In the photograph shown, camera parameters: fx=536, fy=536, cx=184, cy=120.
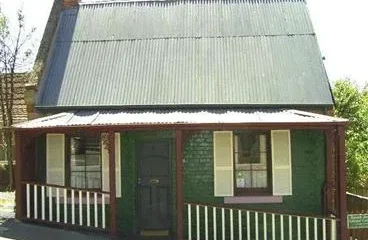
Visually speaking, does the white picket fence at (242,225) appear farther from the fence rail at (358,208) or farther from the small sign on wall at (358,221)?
the fence rail at (358,208)

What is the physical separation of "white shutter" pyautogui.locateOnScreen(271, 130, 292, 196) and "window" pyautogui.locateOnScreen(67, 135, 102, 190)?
407 centimetres

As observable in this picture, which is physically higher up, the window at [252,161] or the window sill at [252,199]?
the window at [252,161]

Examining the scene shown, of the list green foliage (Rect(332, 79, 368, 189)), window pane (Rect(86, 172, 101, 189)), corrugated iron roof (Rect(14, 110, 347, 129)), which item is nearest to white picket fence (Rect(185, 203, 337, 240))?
corrugated iron roof (Rect(14, 110, 347, 129))

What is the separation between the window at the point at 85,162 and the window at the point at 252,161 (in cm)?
325

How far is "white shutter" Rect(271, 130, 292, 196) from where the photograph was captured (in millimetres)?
12211

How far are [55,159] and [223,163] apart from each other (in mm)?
3926

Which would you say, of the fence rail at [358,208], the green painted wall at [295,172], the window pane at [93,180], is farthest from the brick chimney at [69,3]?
the fence rail at [358,208]

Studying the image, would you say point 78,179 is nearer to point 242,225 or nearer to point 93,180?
point 93,180

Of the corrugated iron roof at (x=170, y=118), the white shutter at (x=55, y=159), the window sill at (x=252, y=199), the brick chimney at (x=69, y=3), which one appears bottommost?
the window sill at (x=252, y=199)

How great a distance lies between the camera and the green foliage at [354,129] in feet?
68.6

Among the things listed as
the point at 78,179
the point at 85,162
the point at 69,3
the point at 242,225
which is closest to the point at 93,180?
the point at 78,179

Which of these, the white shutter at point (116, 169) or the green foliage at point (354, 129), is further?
the green foliage at point (354, 129)

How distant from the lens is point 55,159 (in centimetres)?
1255

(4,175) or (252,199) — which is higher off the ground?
(4,175)
